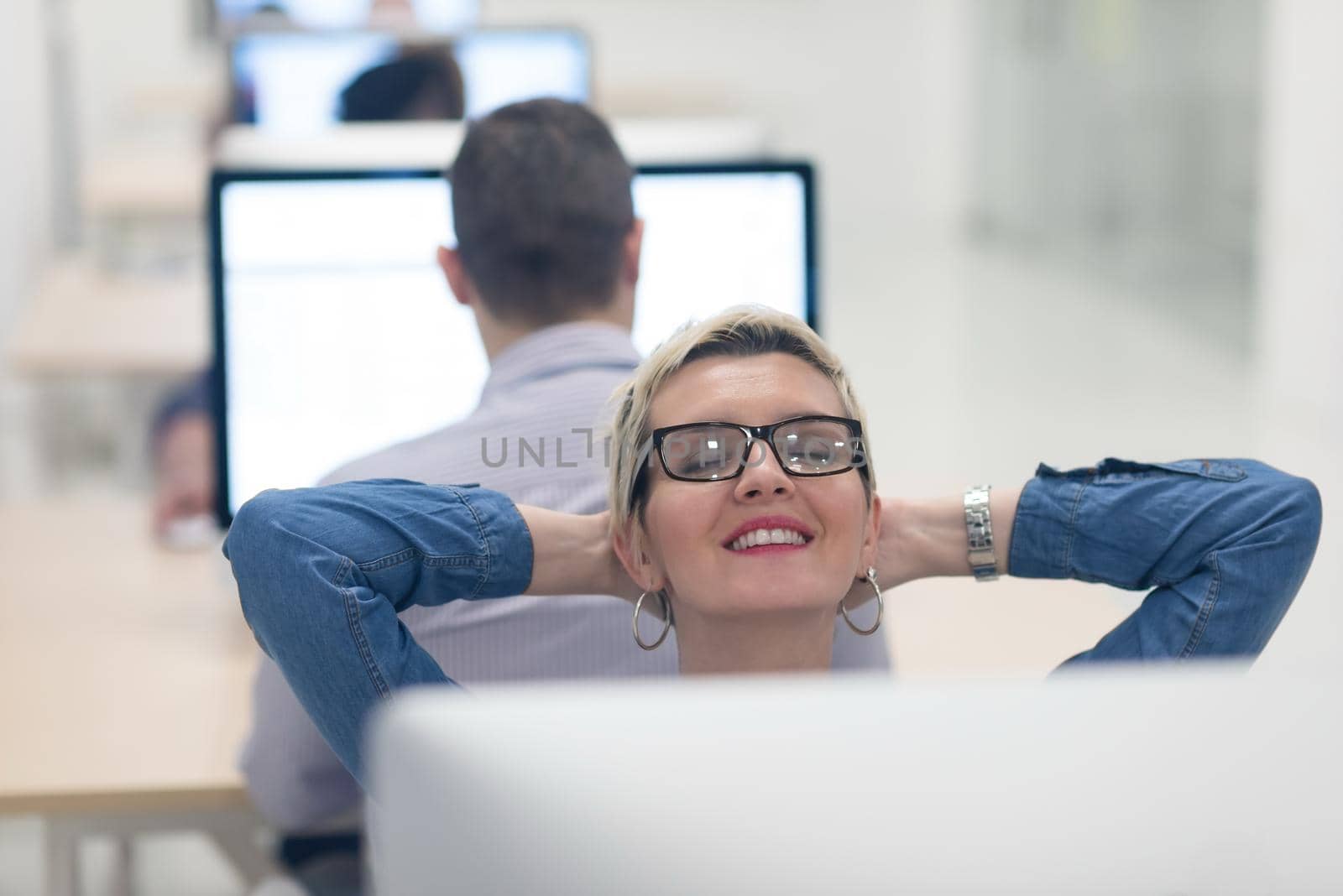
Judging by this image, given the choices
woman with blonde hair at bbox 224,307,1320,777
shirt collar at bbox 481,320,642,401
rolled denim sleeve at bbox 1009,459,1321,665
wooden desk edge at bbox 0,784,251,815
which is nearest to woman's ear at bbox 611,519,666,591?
woman with blonde hair at bbox 224,307,1320,777

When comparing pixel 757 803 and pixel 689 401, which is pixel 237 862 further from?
pixel 757 803

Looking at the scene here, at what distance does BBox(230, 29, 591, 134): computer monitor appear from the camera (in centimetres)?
382

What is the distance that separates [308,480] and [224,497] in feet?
0.32

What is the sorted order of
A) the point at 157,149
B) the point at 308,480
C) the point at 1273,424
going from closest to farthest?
the point at 308,480 → the point at 1273,424 → the point at 157,149

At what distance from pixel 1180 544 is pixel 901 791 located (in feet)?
2.15

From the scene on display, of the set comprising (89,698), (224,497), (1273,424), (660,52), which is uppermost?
(660,52)

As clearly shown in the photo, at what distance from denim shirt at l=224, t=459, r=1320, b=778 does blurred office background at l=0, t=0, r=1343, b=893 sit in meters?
0.34

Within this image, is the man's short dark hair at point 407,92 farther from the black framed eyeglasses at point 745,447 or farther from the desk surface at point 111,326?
the black framed eyeglasses at point 745,447

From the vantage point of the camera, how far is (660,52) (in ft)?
26.3

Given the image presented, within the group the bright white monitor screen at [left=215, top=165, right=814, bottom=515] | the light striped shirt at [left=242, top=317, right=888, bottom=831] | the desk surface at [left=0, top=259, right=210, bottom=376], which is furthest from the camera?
the desk surface at [left=0, top=259, right=210, bottom=376]

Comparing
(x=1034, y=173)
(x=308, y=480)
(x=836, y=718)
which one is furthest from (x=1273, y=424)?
(x=836, y=718)

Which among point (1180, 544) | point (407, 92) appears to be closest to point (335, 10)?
point (407, 92)

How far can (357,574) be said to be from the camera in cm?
106

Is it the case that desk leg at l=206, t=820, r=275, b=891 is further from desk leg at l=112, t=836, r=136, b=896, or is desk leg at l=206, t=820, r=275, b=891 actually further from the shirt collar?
the shirt collar
